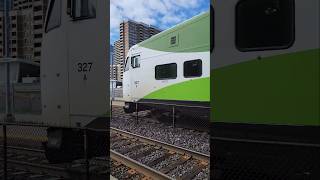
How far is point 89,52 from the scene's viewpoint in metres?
4.36

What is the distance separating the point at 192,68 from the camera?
11.9m

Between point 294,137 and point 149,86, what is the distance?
1129 cm

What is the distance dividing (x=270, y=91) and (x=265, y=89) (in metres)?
0.05

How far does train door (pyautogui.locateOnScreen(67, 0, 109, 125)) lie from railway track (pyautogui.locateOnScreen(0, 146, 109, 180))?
2.25ft

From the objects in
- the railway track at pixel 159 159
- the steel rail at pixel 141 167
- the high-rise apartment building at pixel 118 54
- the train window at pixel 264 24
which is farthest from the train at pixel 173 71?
the train window at pixel 264 24

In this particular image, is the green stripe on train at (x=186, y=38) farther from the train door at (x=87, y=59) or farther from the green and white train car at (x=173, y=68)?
the train door at (x=87, y=59)

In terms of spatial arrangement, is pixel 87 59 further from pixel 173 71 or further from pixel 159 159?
pixel 173 71

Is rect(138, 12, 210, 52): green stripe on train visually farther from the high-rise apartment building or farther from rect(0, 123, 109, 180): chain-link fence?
the high-rise apartment building

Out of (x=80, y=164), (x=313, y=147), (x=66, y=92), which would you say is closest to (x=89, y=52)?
(x=66, y=92)

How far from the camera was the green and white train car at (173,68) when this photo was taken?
1114cm

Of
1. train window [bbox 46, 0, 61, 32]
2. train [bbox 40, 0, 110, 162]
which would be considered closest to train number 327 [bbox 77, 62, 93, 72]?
train [bbox 40, 0, 110, 162]

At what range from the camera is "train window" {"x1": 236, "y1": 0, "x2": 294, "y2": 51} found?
10.6 ft

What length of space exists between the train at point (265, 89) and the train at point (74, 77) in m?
1.35

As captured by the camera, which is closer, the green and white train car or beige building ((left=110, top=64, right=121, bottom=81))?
beige building ((left=110, top=64, right=121, bottom=81))
